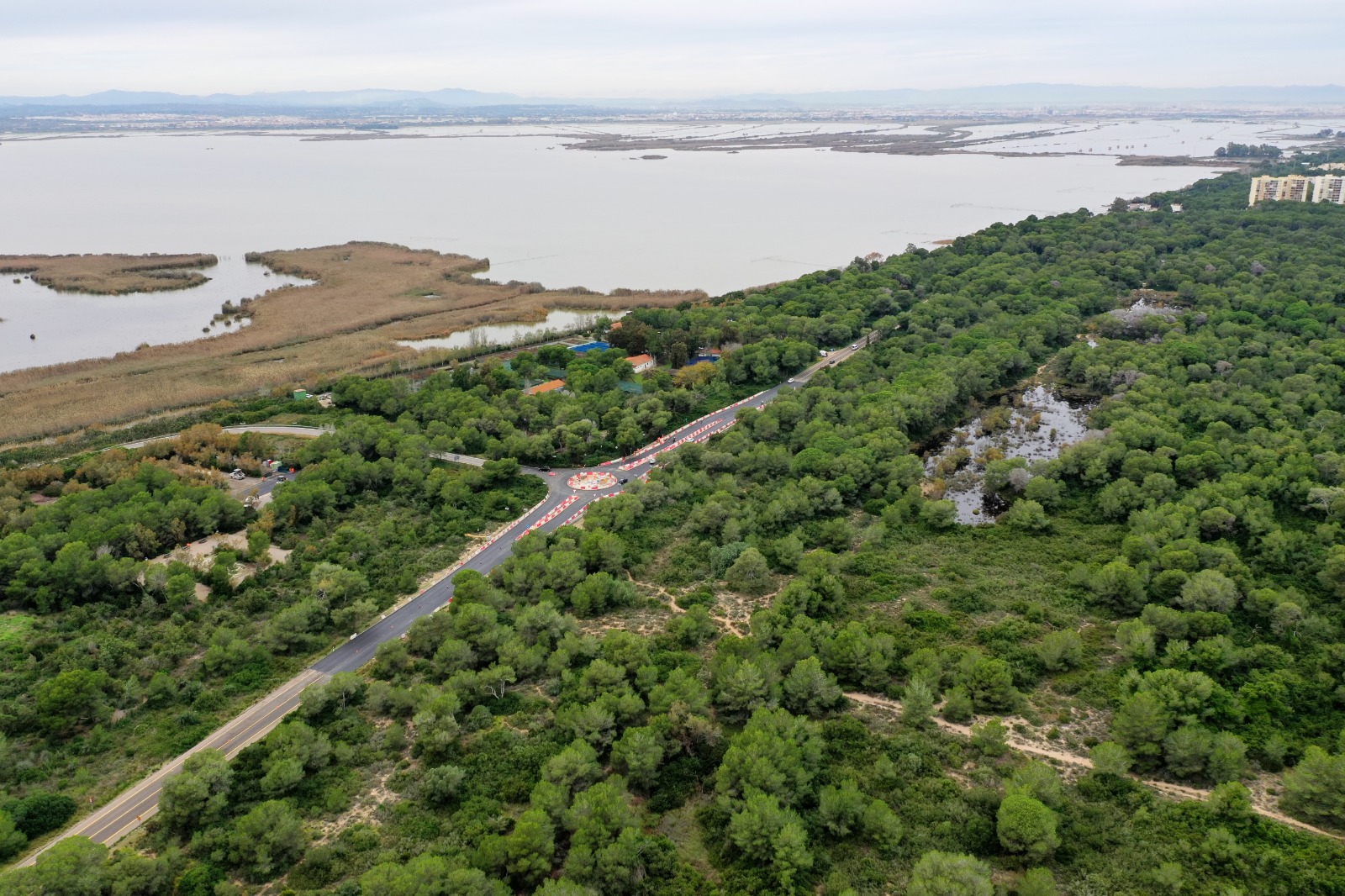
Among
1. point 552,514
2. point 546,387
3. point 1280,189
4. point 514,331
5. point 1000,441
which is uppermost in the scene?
point 1280,189

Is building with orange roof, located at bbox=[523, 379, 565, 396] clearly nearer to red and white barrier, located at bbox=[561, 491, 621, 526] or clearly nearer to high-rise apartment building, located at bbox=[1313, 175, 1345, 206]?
red and white barrier, located at bbox=[561, 491, 621, 526]

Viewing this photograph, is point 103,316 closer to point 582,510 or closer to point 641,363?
point 641,363

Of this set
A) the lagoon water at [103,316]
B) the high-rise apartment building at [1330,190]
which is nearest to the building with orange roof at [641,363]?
the lagoon water at [103,316]

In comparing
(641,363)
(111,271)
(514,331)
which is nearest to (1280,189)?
(641,363)

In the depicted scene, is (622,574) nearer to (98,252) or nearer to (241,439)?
(241,439)

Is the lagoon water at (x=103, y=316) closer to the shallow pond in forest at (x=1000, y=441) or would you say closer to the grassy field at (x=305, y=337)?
the grassy field at (x=305, y=337)

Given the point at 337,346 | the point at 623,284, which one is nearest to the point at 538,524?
the point at 337,346

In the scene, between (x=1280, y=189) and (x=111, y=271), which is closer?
(x=111, y=271)

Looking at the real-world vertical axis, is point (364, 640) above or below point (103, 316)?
below
